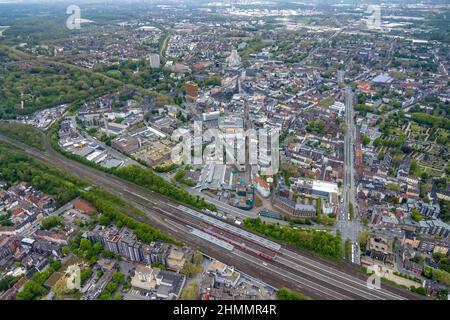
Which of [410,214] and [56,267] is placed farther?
[410,214]

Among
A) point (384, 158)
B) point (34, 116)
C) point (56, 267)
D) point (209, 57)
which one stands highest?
point (209, 57)

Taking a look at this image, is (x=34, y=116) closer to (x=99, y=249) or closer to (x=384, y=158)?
(x=99, y=249)

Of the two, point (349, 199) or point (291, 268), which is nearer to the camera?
point (291, 268)

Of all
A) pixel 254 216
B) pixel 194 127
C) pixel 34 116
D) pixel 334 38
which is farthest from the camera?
pixel 334 38

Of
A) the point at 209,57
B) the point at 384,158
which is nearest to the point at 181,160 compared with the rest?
the point at 384,158

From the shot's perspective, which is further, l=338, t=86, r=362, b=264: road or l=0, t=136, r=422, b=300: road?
l=338, t=86, r=362, b=264: road

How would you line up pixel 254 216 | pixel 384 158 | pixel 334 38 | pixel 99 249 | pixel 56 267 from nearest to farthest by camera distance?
pixel 56 267, pixel 99 249, pixel 254 216, pixel 384 158, pixel 334 38

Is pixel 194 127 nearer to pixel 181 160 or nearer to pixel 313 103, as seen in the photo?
pixel 181 160

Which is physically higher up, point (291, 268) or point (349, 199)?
point (349, 199)

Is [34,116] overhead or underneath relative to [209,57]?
underneath

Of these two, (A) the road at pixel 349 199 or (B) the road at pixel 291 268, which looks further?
(A) the road at pixel 349 199
